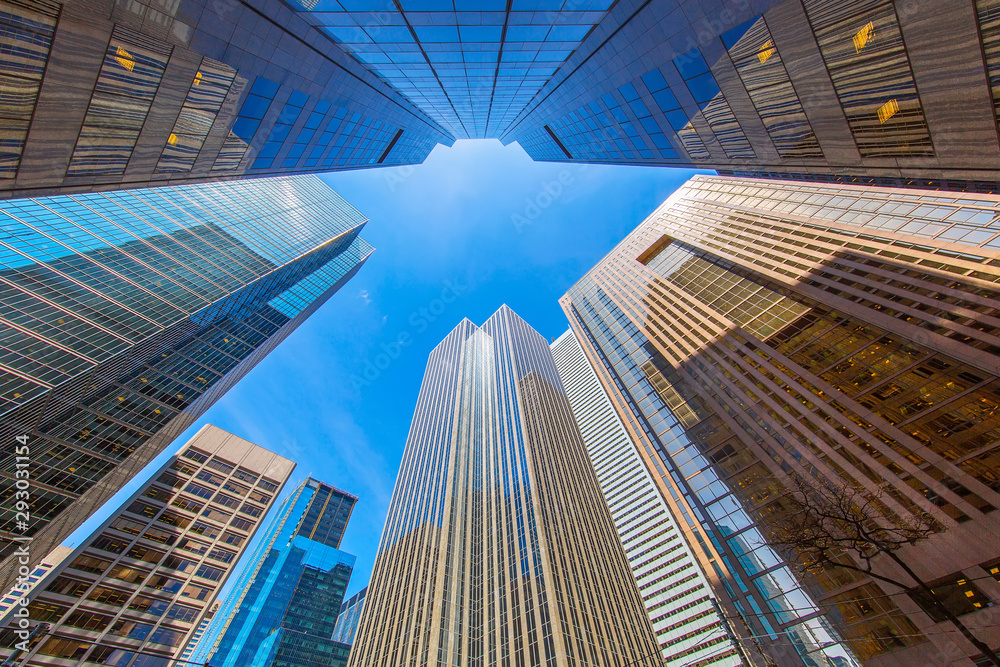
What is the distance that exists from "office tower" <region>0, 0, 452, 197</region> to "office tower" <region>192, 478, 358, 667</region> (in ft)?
447

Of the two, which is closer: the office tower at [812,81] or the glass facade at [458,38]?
the office tower at [812,81]

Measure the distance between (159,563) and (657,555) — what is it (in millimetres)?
94694

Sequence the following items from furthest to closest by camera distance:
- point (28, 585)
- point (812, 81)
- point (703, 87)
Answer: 1. point (28, 585)
2. point (703, 87)
3. point (812, 81)

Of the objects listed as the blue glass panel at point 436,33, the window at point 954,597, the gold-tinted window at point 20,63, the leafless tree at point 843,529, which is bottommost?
the window at point 954,597

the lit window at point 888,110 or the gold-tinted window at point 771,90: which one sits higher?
the gold-tinted window at point 771,90

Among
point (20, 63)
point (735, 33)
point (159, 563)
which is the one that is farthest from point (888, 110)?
point (159, 563)

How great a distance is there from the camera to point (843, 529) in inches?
851

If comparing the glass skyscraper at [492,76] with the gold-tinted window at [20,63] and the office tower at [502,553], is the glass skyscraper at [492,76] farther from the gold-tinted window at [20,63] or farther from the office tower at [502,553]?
the office tower at [502,553]

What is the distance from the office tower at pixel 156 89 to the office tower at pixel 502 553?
59.9 metres

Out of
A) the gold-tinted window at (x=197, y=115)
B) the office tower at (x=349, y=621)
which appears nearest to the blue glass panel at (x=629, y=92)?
the gold-tinted window at (x=197, y=115)

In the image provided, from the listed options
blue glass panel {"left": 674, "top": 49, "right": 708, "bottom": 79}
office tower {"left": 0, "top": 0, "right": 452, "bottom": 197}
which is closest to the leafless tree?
blue glass panel {"left": 674, "top": 49, "right": 708, "bottom": 79}

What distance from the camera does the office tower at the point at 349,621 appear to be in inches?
5512

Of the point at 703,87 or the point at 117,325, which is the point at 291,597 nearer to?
the point at 117,325

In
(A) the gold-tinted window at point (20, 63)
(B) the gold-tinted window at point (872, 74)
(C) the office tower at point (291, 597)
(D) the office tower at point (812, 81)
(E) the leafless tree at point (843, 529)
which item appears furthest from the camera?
(C) the office tower at point (291, 597)
